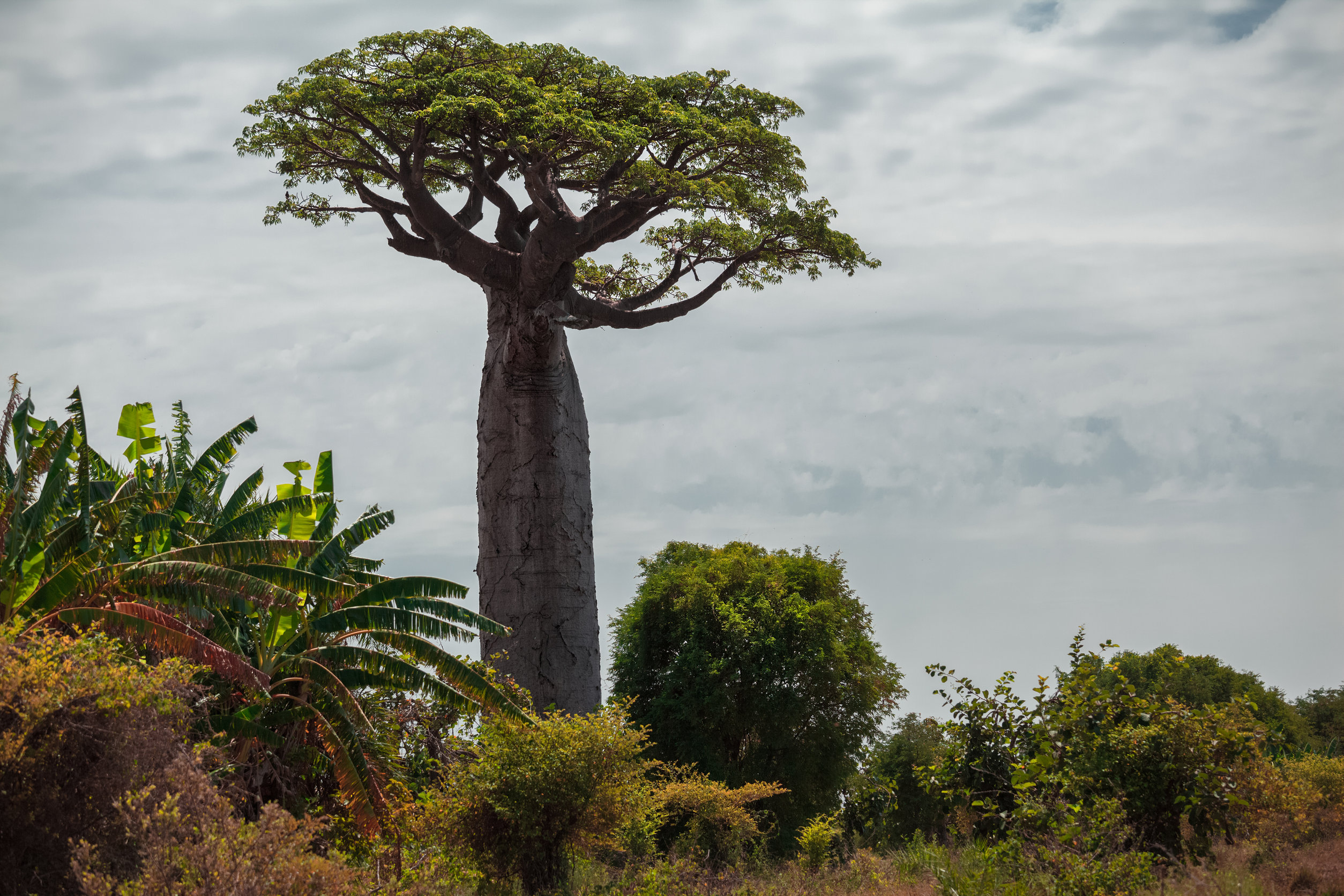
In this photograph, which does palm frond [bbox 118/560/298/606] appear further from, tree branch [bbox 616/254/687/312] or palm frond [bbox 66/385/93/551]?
tree branch [bbox 616/254/687/312]

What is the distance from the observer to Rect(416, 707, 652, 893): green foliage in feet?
33.3

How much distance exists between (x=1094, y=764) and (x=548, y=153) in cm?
1083

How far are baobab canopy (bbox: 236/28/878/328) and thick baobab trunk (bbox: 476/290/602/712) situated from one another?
0.91 metres

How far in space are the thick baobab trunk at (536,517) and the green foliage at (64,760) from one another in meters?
8.08

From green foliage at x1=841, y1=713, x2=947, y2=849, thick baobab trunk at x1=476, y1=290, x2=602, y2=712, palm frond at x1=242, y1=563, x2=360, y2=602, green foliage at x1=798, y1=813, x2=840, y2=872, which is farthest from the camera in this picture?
green foliage at x1=841, y1=713, x2=947, y2=849

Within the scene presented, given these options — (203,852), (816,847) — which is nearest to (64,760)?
(203,852)

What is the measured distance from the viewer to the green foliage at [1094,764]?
9781 millimetres

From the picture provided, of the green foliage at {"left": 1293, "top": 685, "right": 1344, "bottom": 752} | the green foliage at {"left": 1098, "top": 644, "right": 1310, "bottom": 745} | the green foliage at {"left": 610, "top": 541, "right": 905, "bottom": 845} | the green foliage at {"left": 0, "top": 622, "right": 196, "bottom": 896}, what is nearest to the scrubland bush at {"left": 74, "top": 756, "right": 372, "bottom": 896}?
the green foliage at {"left": 0, "top": 622, "right": 196, "bottom": 896}

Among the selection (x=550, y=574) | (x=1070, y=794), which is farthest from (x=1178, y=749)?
(x=550, y=574)

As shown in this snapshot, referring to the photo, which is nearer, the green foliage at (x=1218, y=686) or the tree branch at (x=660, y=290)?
the tree branch at (x=660, y=290)

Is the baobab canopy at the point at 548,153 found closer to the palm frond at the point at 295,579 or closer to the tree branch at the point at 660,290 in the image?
the tree branch at the point at 660,290

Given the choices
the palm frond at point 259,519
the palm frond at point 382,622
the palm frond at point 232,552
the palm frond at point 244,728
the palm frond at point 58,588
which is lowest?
the palm frond at point 244,728

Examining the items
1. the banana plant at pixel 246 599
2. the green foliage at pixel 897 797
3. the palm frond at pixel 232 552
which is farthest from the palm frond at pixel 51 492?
the green foliage at pixel 897 797

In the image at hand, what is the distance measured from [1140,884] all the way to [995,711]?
2.04 meters
